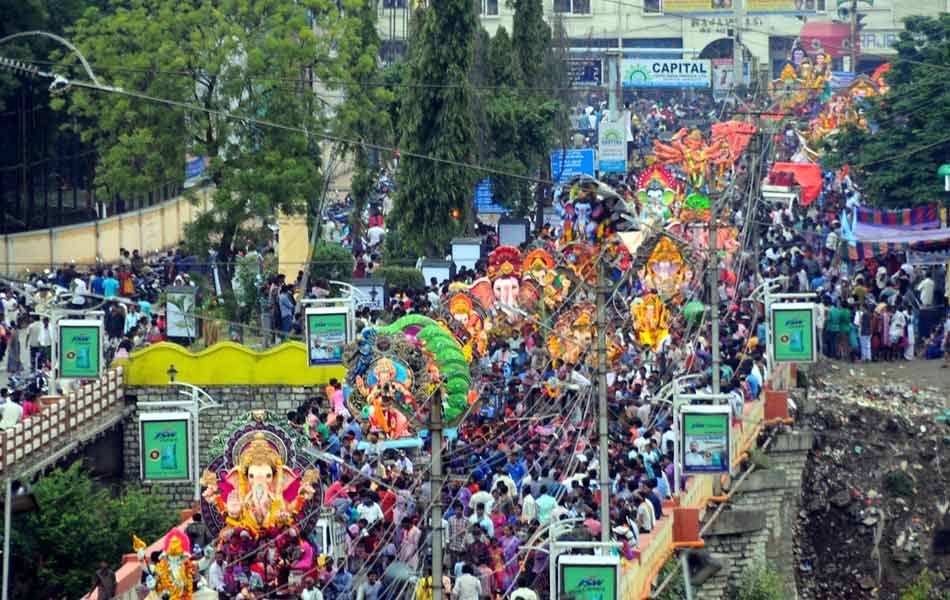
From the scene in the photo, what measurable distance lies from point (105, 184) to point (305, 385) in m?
9.22

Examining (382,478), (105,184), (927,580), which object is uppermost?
(105,184)

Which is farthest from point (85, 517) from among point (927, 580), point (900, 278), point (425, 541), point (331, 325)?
point (900, 278)

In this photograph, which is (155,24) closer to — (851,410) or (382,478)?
(851,410)

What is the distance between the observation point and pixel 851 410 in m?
42.6

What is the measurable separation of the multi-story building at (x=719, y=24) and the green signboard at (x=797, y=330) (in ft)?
204

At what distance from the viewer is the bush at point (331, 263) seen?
149ft

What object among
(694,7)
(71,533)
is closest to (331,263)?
(71,533)

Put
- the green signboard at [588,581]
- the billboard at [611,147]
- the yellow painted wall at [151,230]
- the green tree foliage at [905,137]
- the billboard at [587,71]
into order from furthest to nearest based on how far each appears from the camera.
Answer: the billboard at [587,71] < the billboard at [611,147] < the yellow painted wall at [151,230] < the green tree foliage at [905,137] < the green signboard at [588,581]

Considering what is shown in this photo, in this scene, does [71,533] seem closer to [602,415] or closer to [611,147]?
[602,415]

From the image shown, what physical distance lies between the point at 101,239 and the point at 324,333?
2165 centimetres

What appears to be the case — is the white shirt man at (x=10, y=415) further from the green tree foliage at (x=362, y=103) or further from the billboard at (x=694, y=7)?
the billboard at (x=694, y=7)

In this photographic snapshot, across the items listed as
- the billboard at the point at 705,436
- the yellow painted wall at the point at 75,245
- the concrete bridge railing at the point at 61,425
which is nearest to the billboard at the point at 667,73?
the yellow painted wall at the point at 75,245

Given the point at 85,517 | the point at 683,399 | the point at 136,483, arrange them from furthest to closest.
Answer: the point at 136,483 < the point at 85,517 < the point at 683,399

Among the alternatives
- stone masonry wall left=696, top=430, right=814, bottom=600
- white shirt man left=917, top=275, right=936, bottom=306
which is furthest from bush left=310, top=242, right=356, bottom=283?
white shirt man left=917, top=275, right=936, bottom=306
